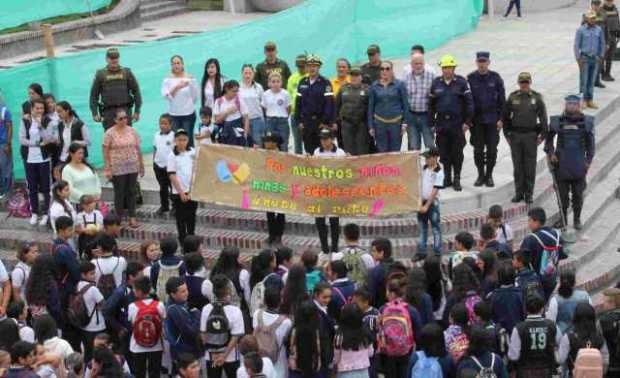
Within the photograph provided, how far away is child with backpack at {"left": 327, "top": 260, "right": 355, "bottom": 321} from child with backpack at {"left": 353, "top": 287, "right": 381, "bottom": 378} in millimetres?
218

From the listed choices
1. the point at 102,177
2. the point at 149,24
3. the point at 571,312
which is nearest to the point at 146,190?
the point at 102,177

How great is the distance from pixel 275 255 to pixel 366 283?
88 cm

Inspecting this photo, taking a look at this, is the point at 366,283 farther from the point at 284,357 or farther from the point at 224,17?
the point at 224,17

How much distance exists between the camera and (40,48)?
1081 inches

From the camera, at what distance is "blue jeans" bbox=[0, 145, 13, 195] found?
17.5 metres

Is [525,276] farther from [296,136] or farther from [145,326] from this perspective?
[296,136]

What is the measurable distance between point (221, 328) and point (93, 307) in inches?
58.3

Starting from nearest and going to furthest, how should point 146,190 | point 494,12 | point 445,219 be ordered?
point 445,219, point 146,190, point 494,12

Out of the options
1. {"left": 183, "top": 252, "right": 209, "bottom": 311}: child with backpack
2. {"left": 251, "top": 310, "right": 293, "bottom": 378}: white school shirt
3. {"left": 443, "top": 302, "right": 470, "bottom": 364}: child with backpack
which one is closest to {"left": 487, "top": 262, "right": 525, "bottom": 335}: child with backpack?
{"left": 443, "top": 302, "right": 470, "bottom": 364}: child with backpack

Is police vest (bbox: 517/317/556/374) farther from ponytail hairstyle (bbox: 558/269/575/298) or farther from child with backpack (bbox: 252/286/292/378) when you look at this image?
child with backpack (bbox: 252/286/292/378)

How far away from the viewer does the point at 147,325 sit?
1249 cm

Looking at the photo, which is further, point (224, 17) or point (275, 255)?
point (224, 17)

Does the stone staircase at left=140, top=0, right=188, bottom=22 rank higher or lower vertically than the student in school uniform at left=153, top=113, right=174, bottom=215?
lower

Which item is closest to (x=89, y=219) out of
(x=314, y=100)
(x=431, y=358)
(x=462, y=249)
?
(x=314, y=100)
